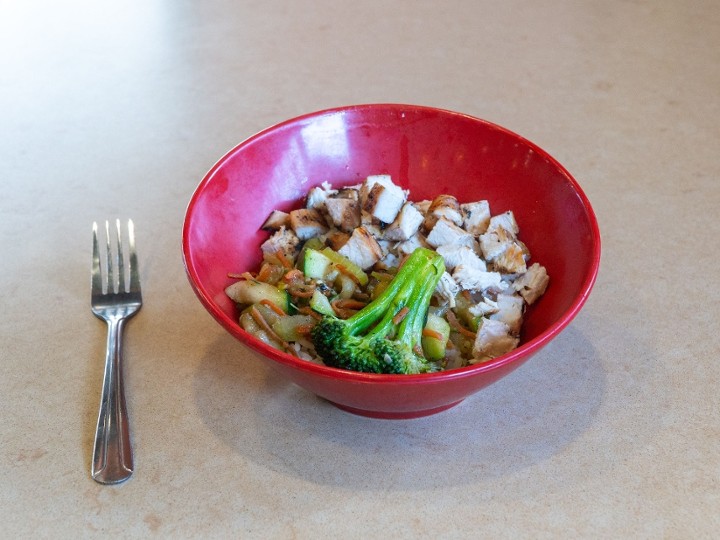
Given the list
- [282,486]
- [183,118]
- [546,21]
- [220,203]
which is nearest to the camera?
[282,486]

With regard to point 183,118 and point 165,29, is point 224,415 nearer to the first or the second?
point 183,118

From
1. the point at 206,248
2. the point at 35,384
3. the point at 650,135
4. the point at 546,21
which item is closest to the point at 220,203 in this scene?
the point at 206,248

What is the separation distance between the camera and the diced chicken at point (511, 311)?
45.9 inches

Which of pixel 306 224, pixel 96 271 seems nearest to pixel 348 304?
pixel 306 224

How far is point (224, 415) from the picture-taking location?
117cm

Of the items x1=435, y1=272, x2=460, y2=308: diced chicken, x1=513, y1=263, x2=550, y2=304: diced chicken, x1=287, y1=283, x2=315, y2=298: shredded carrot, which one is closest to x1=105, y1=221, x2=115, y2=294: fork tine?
x1=287, y1=283, x2=315, y2=298: shredded carrot

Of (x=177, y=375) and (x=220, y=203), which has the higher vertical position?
(x=220, y=203)

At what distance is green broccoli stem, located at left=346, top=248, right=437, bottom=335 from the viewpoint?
1093 millimetres

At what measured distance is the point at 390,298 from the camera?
44.4 inches

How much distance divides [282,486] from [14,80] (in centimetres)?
166

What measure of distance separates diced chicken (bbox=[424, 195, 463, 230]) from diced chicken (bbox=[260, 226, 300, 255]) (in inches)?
9.7

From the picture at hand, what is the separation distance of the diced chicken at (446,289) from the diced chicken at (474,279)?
2 centimetres

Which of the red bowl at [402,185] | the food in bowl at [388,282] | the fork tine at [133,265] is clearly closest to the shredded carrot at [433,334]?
the food in bowl at [388,282]

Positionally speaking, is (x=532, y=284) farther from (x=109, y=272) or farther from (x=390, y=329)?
(x=109, y=272)
